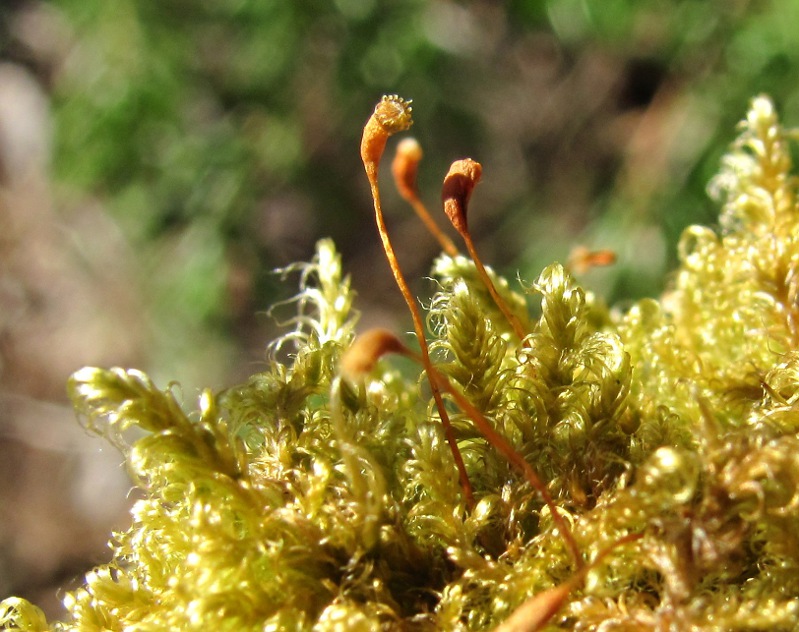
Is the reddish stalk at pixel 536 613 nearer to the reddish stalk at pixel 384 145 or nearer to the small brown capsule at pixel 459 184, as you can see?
the reddish stalk at pixel 384 145

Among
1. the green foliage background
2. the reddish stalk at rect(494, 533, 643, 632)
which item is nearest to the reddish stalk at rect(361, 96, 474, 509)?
the reddish stalk at rect(494, 533, 643, 632)

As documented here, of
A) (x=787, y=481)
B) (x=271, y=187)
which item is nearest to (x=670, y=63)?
(x=271, y=187)

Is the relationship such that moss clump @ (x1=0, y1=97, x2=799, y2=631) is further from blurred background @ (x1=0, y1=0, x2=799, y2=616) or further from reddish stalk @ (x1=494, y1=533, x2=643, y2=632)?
blurred background @ (x1=0, y1=0, x2=799, y2=616)

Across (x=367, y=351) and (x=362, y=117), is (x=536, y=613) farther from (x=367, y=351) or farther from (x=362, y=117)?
(x=362, y=117)

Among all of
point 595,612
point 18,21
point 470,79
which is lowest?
point 595,612

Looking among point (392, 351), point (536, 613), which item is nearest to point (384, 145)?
point (392, 351)

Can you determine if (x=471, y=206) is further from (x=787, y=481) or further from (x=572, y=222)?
(x=787, y=481)
